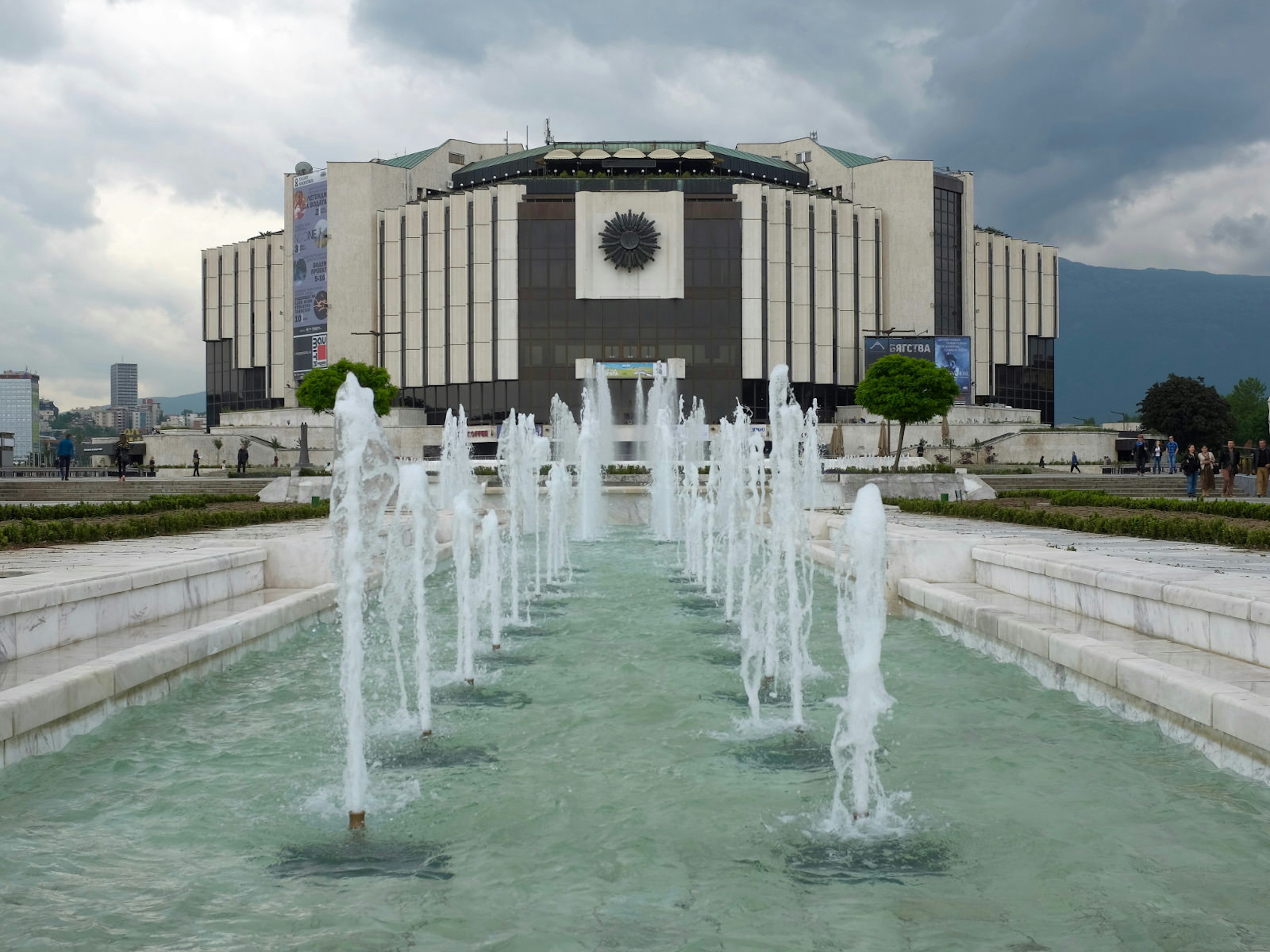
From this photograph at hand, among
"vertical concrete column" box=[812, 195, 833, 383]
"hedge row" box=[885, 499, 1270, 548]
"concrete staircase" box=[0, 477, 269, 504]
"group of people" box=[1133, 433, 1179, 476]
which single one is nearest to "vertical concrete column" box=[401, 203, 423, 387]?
"vertical concrete column" box=[812, 195, 833, 383]

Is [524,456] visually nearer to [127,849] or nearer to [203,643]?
[203,643]

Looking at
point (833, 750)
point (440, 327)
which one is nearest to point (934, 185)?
point (440, 327)

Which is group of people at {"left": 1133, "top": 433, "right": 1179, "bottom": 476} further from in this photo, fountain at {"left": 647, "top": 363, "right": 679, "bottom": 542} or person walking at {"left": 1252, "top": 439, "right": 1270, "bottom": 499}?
fountain at {"left": 647, "top": 363, "right": 679, "bottom": 542}

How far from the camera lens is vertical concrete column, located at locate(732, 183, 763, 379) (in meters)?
60.2

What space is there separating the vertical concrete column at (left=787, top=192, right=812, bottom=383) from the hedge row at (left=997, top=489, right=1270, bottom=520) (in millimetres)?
39229

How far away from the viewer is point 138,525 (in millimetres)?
14914

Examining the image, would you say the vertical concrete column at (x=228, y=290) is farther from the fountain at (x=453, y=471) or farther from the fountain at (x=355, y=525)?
the fountain at (x=355, y=525)

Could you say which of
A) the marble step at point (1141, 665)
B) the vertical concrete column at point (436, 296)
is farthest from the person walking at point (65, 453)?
the marble step at point (1141, 665)

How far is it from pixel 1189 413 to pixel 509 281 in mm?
50209

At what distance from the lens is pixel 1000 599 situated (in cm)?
914

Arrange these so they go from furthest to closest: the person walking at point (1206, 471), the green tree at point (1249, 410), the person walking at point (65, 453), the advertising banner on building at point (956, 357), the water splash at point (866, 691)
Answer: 1. the green tree at point (1249, 410)
2. the advertising banner on building at point (956, 357)
3. the person walking at point (65, 453)
4. the person walking at point (1206, 471)
5. the water splash at point (866, 691)

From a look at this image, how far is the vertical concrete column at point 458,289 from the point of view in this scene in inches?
2409

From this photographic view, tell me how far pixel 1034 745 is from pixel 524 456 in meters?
15.4

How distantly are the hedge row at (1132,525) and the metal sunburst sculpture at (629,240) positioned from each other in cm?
4192
